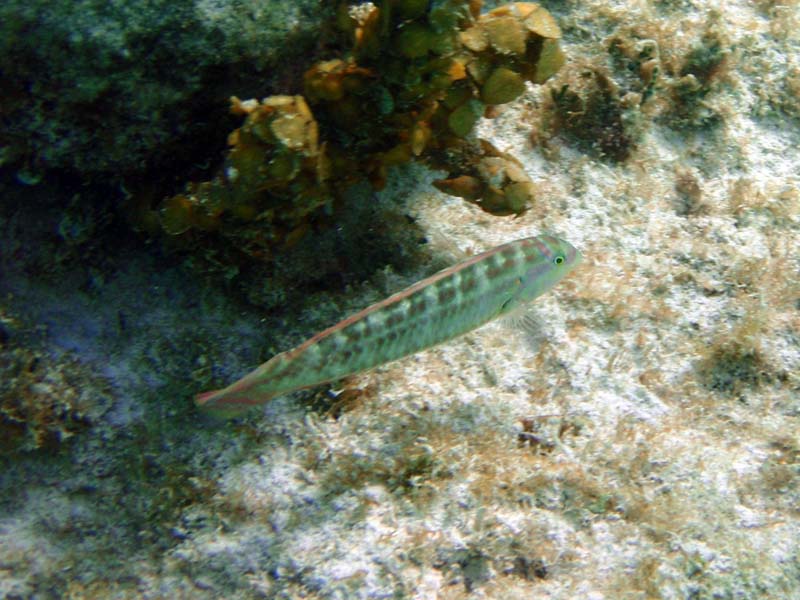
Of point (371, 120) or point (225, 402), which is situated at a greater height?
point (371, 120)

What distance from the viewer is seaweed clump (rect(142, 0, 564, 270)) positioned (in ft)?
10.8

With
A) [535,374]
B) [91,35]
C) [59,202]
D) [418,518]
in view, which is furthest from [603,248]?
[59,202]

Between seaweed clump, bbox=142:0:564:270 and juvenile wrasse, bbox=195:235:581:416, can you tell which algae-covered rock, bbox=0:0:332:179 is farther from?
juvenile wrasse, bbox=195:235:581:416

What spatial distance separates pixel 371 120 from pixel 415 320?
4.44 feet

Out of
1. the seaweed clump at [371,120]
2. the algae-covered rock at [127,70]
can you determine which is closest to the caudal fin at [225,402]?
the seaweed clump at [371,120]

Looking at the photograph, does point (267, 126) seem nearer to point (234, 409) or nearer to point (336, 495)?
point (234, 409)

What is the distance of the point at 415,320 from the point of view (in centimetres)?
329

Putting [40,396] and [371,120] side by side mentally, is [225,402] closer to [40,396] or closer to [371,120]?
[40,396]

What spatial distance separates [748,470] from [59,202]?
471 centimetres

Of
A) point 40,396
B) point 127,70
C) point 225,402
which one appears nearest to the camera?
point 225,402

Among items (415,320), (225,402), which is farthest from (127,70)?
(415,320)

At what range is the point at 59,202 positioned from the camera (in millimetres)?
4059

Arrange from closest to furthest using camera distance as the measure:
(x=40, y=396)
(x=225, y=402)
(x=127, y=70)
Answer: (x=225, y=402) → (x=127, y=70) → (x=40, y=396)

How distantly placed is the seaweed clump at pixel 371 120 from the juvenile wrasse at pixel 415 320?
62 centimetres
